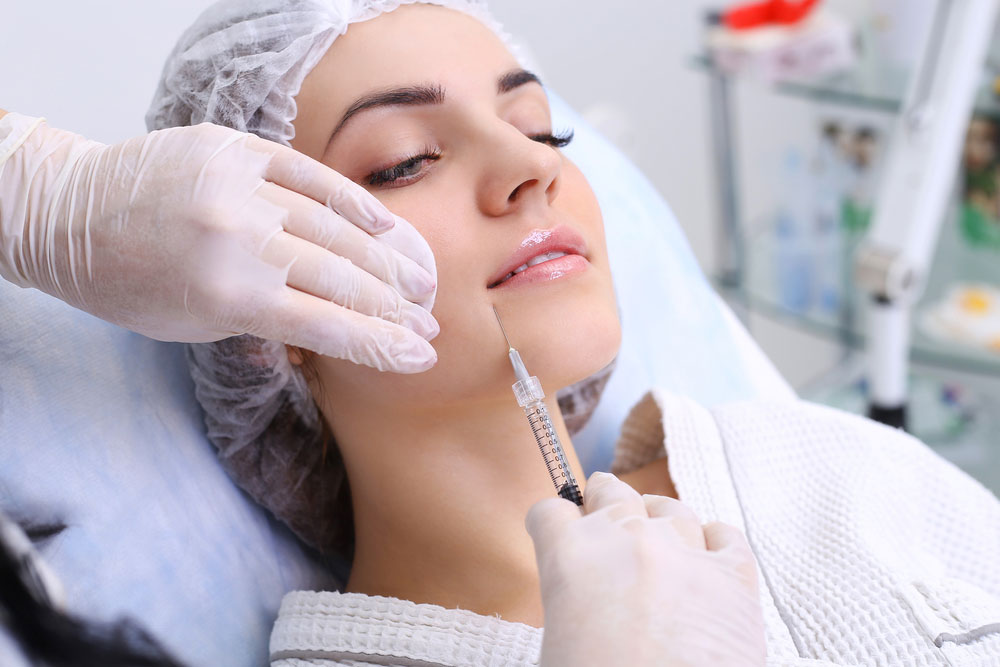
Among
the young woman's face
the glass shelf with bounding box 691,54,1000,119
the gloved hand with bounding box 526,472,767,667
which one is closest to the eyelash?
the young woman's face

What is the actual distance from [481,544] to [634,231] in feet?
2.40

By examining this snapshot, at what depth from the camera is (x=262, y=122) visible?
106 cm

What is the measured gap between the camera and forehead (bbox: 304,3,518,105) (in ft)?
3.37

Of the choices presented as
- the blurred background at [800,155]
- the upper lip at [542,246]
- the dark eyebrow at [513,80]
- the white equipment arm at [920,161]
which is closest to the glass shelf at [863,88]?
the blurred background at [800,155]

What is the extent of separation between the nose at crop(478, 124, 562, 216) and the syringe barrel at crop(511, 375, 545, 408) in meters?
0.18

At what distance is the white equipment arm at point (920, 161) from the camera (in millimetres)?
1652

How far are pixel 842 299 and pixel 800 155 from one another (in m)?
0.44

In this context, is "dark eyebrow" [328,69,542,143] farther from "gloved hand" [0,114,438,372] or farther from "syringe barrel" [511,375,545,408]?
"syringe barrel" [511,375,545,408]

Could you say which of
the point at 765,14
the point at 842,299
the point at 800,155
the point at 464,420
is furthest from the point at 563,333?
the point at 800,155

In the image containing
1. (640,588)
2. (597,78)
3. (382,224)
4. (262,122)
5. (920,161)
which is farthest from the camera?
(597,78)

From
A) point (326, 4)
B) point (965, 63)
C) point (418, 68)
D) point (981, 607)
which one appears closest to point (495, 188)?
point (418, 68)

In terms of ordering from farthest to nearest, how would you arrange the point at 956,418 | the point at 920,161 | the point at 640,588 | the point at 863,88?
the point at 956,418 < the point at 863,88 < the point at 920,161 < the point at 640,588

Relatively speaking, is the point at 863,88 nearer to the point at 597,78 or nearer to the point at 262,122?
the point at 597,78

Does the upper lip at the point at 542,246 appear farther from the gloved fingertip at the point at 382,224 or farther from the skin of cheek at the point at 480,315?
the gloved fingertip at the point at 382,224
